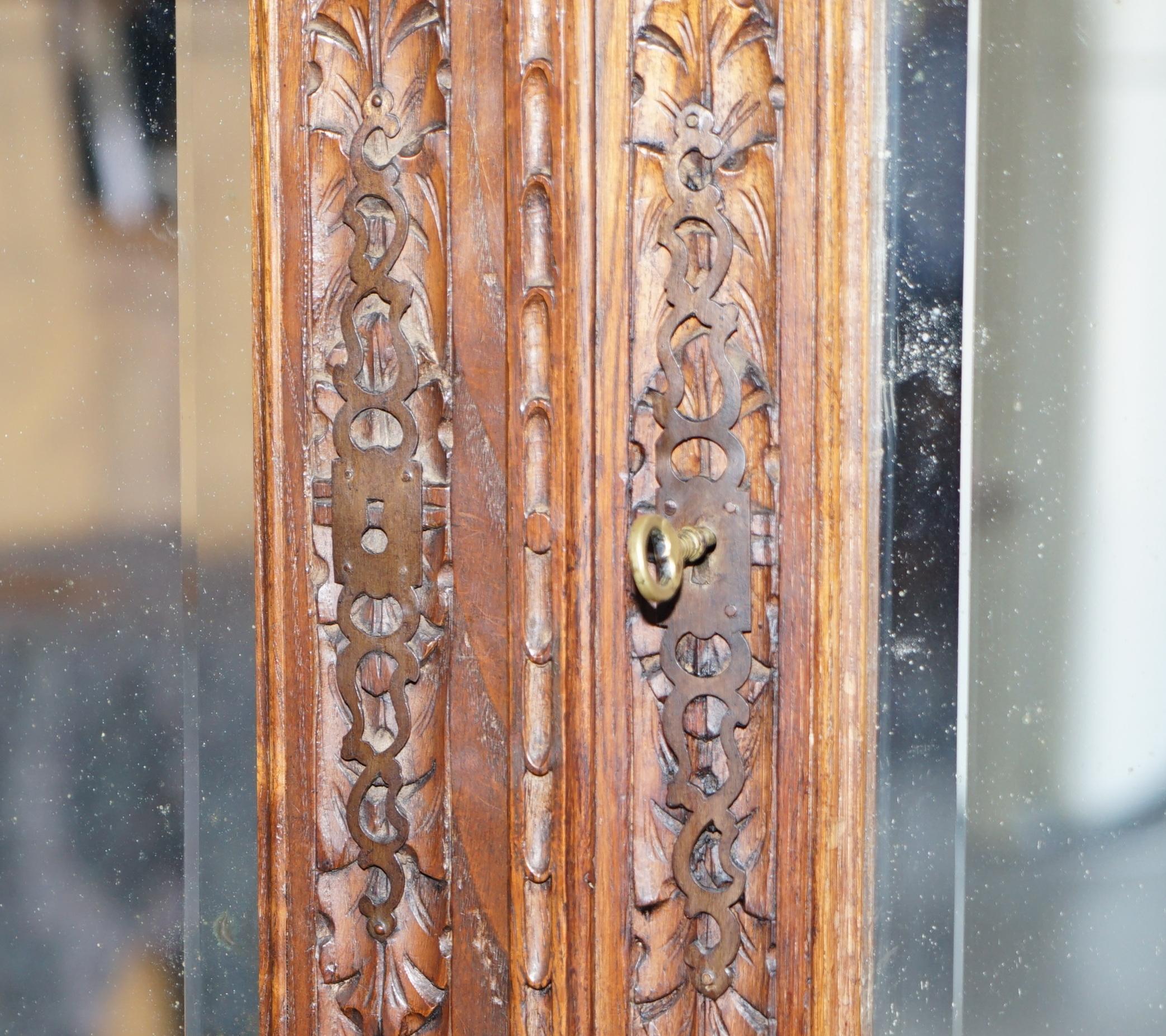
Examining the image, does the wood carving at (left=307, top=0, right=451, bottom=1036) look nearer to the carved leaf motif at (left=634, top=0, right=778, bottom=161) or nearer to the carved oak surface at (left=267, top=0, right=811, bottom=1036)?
the carved oak surface at (left=267, top=0, right=811, bottom=1036)

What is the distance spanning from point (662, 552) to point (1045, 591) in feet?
0.58

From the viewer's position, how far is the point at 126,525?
0.66 meters

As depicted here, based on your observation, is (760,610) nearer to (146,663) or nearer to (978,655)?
(978,655)

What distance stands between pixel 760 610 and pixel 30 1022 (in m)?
0.54

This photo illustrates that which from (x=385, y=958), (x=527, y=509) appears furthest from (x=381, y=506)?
(x=385, y=958)

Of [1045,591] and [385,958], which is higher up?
[1045,591]

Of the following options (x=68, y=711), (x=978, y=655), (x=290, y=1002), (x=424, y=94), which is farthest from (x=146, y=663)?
(x=978, y=655)

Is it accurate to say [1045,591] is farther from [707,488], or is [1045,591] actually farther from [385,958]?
[385,958]

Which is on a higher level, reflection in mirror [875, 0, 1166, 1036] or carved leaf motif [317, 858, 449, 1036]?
reflection in mirror [875, 0, 1166, 1036]

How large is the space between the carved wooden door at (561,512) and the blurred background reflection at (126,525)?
0.13 ft

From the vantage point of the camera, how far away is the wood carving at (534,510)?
0.55 m

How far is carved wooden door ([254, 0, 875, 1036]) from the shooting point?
0.52 metres

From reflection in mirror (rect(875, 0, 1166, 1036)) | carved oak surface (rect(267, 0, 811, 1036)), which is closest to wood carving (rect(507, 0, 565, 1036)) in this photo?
carved oak surface (rect(267, 0, 811, 1036))

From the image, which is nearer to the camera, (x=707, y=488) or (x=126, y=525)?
(x=707, y=488)
